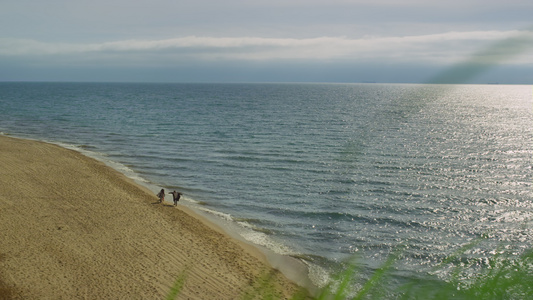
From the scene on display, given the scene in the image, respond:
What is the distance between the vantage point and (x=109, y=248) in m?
20.5

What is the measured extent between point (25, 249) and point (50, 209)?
604 centimetres

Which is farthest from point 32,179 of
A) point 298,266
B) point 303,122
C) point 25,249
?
point 303,122

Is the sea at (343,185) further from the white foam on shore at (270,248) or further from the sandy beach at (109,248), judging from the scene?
the sandy beach at (109,248)

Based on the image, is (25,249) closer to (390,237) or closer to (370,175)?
(390,237)

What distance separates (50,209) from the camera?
Result: 25.3 metres

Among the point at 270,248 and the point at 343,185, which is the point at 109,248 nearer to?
the point at 270,248

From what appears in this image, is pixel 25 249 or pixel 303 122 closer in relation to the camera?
A: pixel 25 249

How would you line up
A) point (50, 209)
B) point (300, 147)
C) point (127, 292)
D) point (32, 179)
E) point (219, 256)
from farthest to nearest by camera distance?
point (300, 147)
point (32, 179)
point (50, 209)
point (219, 256)
point (127, 292)

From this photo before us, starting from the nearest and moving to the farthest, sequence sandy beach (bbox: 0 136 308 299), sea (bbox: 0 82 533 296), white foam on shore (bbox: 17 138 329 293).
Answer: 1. sandy beach (bbox: 0 136 308 299)
2. white foam on shore (bbox: 17 138 329 293)
3. sea (bbox: 0 82 533 296)

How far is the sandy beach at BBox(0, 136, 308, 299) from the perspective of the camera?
17.1 meters

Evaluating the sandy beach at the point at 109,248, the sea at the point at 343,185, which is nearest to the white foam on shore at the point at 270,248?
the sea at the point at 343,185

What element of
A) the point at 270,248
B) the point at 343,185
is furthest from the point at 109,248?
the point at 343,185

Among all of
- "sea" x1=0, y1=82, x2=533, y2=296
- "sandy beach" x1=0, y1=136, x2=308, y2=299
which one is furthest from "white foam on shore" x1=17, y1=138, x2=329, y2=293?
"sandy beach" x1=0, y1=136, x2=308, y2=299

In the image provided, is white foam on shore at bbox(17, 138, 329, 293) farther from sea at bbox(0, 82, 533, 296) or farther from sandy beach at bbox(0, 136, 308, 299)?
sandy beach at bbox(0, 136, 308, 299)
